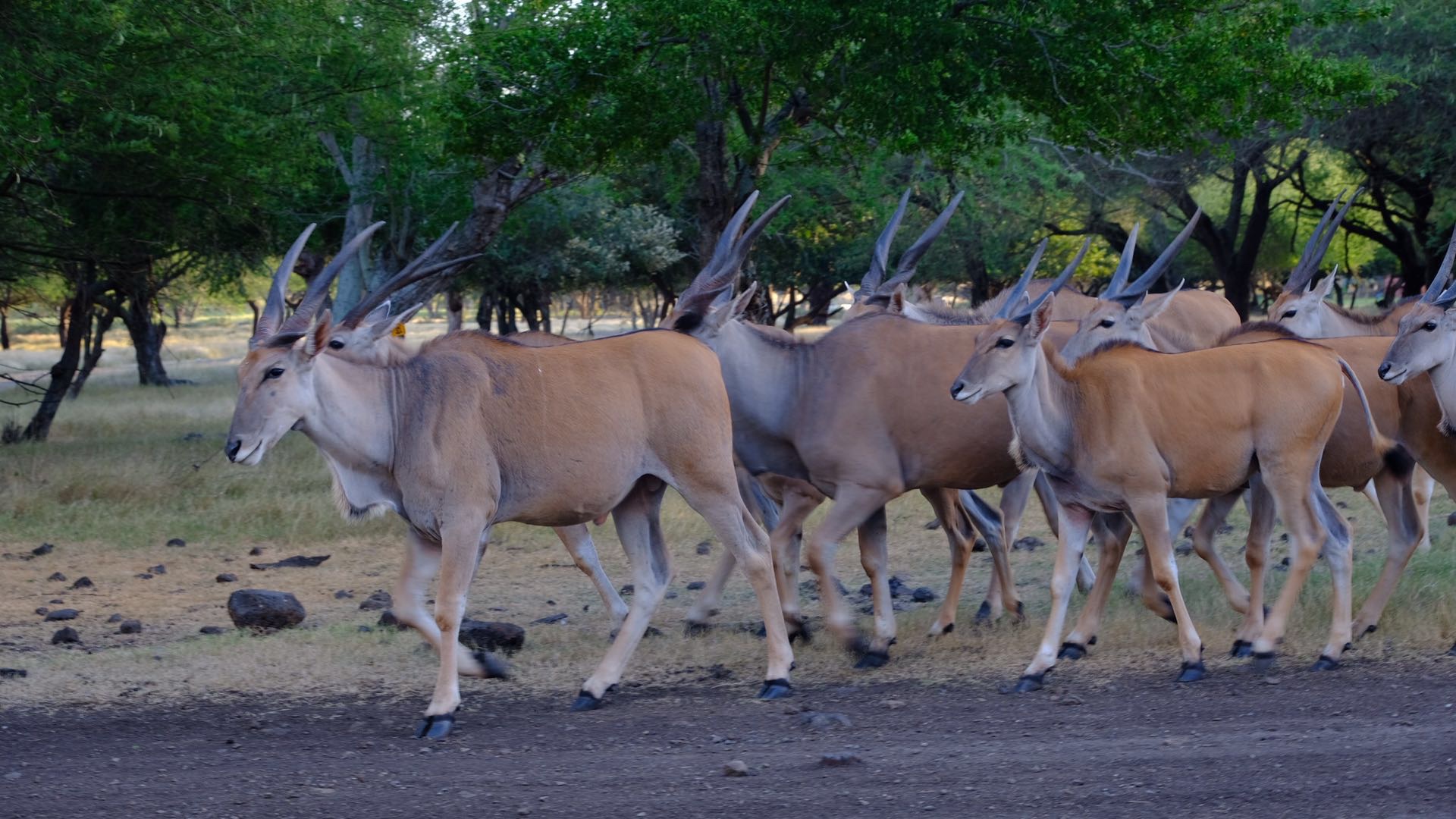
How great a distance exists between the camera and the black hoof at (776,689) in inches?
238

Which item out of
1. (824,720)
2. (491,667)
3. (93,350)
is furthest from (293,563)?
(93,350)

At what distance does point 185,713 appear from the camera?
5.95 meters

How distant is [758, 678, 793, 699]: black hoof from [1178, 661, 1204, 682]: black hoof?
154 cm

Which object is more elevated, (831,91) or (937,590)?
(831,91)

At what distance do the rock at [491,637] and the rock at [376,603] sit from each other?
1.29 meters

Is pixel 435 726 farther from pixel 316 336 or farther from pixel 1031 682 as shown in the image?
pixel 1031 682

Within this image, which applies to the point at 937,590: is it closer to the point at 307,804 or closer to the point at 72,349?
the point at 307,804

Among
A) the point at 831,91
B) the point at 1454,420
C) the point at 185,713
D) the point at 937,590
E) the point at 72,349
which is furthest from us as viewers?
the point at 72,349

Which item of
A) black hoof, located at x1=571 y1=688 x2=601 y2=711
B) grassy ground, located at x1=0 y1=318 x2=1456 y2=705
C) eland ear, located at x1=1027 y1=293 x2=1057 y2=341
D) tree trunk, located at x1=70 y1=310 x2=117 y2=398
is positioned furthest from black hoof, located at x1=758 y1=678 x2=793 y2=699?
tree trunk, located at x1=70 y1=310 x2=117 y2=398

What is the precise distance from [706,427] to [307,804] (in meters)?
2.27

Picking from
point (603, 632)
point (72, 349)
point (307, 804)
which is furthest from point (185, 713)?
point (72, 349)

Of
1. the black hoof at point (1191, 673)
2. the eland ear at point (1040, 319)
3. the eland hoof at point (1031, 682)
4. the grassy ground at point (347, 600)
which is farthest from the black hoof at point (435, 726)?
the black hoof at point (1191, 673)

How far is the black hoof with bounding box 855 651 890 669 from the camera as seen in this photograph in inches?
259

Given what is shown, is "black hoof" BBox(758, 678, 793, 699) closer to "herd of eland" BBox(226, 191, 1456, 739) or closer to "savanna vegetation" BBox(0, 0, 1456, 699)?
"herd of eland" BBox(226, 191, 1456, 739)
